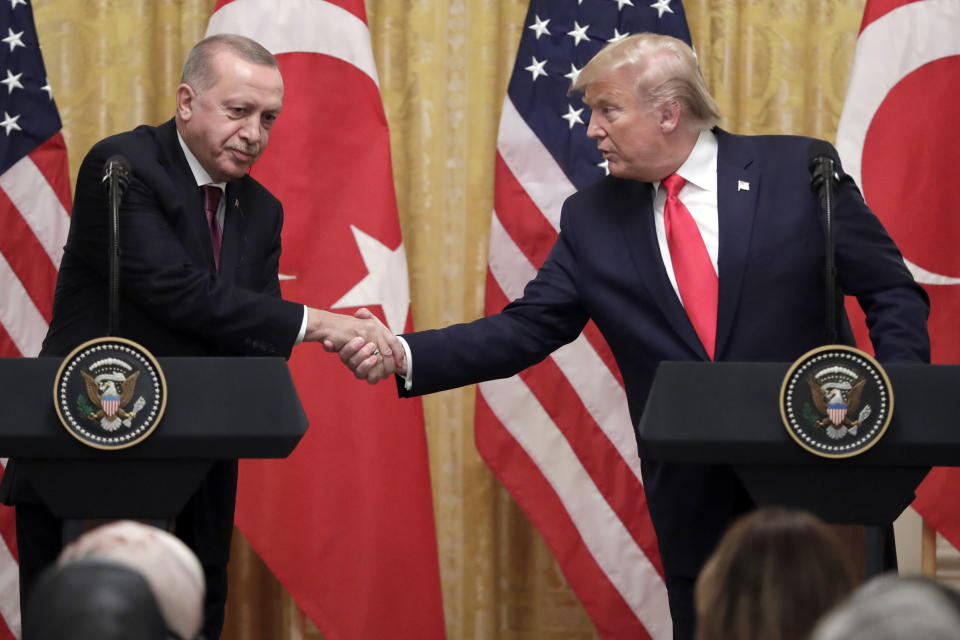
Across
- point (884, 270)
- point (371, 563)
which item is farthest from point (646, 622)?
point (884, 270)

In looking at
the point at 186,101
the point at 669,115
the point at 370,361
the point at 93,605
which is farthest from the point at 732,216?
the point at 93,605

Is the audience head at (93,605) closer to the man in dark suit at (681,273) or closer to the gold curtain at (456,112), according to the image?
the man in dark suit at (681,273)

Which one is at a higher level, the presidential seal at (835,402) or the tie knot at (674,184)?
the tie knot at (674,184)

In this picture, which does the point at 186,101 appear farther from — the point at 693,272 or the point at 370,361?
the point at 693,272

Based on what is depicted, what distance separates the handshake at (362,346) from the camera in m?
3.16

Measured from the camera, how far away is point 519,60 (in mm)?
4129

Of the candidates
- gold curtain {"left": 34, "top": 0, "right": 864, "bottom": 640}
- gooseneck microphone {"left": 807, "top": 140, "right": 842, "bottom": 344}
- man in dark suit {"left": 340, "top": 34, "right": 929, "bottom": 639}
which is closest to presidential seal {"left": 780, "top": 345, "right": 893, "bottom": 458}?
gooseneck microphone {"left": 807, "top": 140, "right": 842, "bottom": 344}

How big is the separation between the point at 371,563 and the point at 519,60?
1788 mm

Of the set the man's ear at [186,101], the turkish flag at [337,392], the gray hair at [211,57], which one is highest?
the gray hair at [211,57]

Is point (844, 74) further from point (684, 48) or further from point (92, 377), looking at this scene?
point (92, 377)

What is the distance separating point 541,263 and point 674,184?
1088mm

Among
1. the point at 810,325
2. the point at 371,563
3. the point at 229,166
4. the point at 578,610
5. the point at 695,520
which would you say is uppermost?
the point at 229,166

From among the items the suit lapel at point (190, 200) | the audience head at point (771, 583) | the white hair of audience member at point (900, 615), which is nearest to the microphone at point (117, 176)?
the suit lapel at point (190, 200)

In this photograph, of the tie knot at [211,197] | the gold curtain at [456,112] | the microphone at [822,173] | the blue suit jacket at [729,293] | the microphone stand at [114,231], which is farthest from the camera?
the gold curtain at [456,112]
